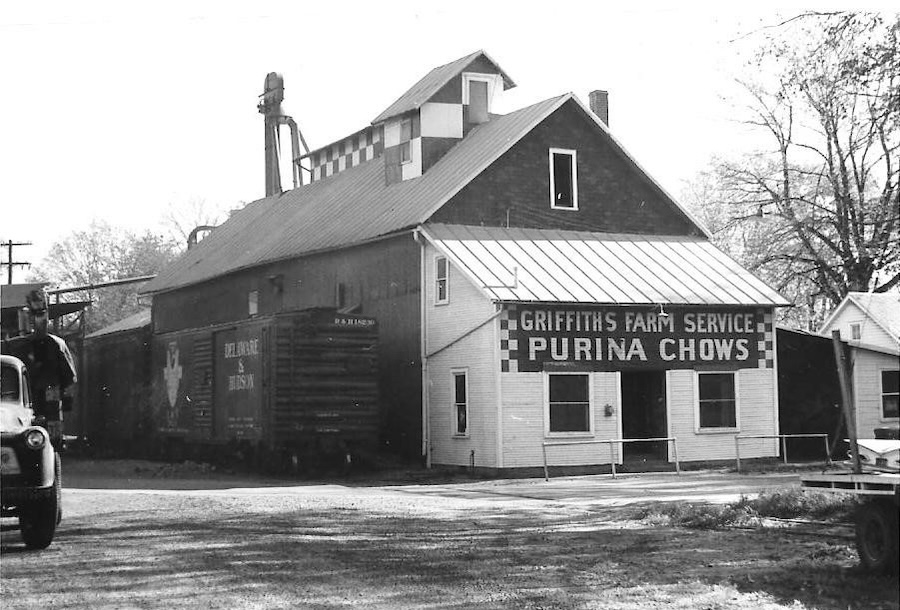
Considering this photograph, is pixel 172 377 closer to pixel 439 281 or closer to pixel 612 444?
pixel 439 281

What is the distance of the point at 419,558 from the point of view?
12.5 meters

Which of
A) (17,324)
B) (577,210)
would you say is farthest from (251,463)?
(17,324)

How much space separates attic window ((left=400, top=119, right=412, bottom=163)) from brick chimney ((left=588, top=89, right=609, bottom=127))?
5.13 metres

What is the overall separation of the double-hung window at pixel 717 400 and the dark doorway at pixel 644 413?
0.94m

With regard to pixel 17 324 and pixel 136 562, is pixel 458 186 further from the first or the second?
pixel 136 562

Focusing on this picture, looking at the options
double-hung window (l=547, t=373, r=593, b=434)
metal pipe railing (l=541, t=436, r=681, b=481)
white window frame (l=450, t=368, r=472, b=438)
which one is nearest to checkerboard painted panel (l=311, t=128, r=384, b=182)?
white window frame (l=450, t=368, r=472, b=438)

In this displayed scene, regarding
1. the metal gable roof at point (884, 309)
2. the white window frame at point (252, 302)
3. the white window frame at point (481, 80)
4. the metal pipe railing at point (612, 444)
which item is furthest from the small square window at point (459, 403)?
the white window frame at point (252, 302)

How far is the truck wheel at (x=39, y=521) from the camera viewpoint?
523 inches

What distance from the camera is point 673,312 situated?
29734mm

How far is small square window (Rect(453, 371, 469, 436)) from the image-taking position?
29.0 meters

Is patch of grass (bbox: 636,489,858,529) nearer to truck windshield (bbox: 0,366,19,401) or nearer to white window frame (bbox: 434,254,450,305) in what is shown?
truck windshield (bbox: 0,366,19,401)

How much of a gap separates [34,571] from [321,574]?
8.61ft

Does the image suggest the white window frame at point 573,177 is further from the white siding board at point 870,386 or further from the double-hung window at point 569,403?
the white siding board at point 870,386

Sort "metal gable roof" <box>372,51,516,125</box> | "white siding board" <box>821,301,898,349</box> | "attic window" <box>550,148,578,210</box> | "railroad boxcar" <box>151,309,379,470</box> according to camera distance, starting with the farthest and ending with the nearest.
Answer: "white siding board" <box>821,301,898,349</box> < "metal gable roof" <box>372,51,516,125</box> < "attic window" <box>550,148,578,210</box> < "railroad boxcar" <box>151,309,379,470</box>
